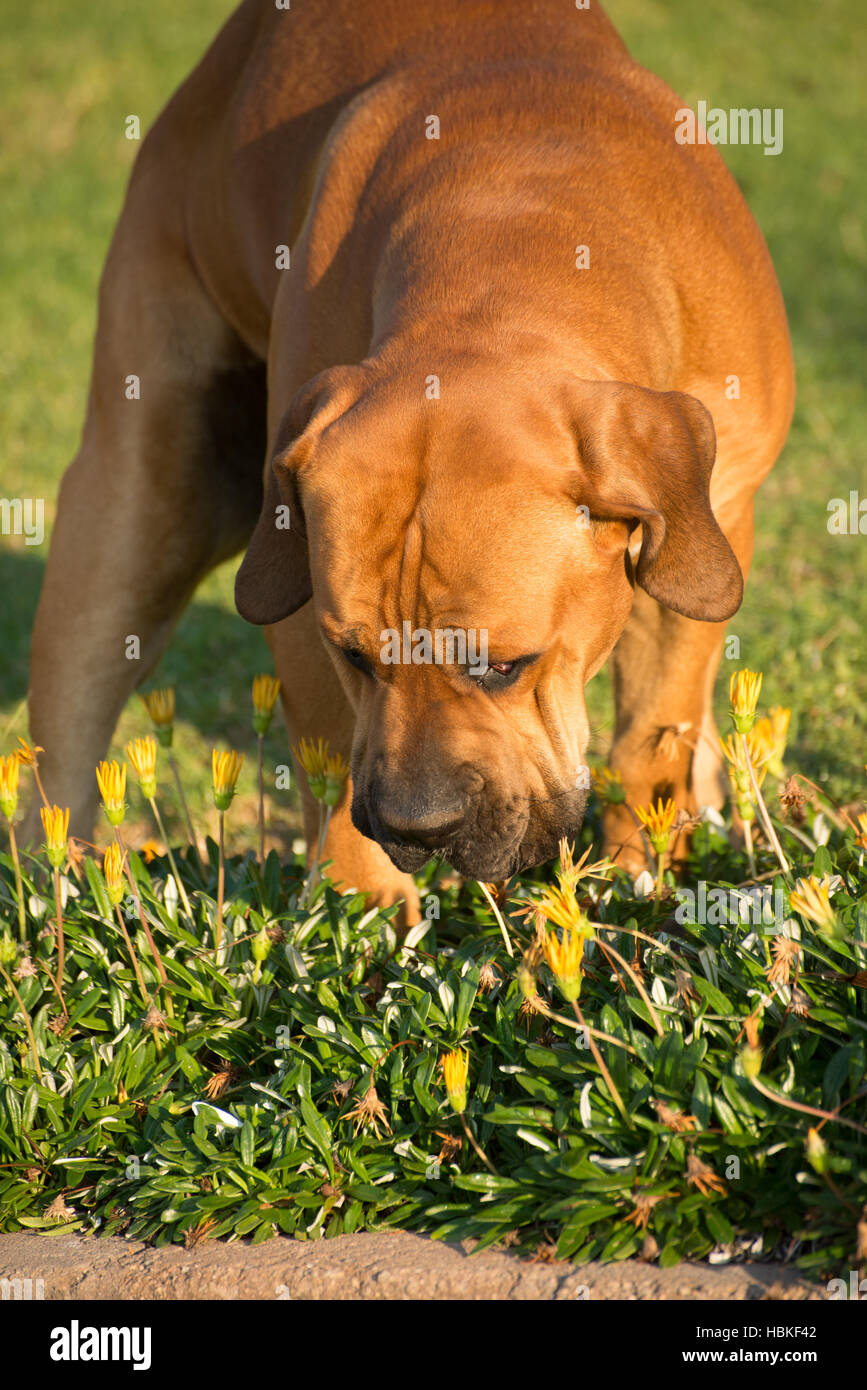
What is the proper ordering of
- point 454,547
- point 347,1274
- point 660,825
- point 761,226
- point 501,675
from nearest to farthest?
1. point 347,1274
2. point 454,547
3. point 501,675
4. point 660,825
5. point 761,226

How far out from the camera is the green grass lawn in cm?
563

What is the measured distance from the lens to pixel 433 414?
262cm

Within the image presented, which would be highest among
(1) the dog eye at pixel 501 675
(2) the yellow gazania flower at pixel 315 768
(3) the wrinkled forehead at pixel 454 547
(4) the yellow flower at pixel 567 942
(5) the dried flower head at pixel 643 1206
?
(3) the wrinkled forehead at pixel 454 547

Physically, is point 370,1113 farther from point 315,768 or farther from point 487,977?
point 315,768

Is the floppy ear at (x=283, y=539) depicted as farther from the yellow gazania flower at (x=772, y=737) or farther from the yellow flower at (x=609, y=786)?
the yellow gazania flower at (x=772, y=737)

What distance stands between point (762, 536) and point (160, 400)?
3.70 m

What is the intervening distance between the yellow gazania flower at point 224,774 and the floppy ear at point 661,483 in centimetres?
90

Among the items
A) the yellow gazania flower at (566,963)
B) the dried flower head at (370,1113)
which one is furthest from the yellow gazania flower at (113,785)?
the yellow gazania flower at (566,963)

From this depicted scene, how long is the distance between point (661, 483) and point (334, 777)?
96cm

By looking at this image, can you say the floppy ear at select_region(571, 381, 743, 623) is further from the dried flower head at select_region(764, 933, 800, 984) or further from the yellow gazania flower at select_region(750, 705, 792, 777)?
the dried flower head at select_region(764, 933, 800, 984)

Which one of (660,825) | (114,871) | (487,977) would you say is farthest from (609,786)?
(114,871)

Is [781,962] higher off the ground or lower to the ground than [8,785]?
lower

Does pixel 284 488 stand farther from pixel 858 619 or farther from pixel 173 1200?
pixel 858 619

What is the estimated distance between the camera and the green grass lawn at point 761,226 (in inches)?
222
